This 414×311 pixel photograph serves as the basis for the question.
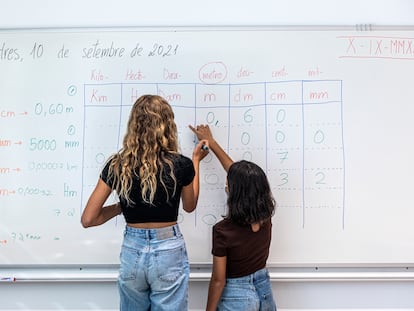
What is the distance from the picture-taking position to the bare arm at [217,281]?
1.23 metres

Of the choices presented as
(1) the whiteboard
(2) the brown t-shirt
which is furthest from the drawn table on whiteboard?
(2) the brown t-shirt

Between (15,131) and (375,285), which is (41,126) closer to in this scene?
(15,131)

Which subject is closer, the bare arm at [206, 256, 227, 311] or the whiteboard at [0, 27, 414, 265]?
the bare arm at [206, 256, 227, 311]

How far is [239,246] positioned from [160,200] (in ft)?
1.15

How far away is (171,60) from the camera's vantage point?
1518mm

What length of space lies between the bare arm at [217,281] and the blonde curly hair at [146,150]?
362 millimetres

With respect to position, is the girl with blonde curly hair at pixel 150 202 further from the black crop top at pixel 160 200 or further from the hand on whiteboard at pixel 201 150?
the hand on whiteboard at pixel 201 150

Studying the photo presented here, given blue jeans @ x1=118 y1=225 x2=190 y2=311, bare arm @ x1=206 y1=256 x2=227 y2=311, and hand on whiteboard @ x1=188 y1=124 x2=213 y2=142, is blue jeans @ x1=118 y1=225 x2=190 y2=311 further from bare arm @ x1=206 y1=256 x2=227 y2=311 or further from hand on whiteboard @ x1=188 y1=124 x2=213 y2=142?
hand on whiteboard @ x1=188 y1=124 x2=213 y2=142

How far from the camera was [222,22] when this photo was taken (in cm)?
156

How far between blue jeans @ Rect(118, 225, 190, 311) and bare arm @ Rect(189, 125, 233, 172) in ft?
1.30

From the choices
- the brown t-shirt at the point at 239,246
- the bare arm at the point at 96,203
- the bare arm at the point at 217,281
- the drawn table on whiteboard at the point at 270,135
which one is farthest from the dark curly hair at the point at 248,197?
the bare arm at the point at 96,203

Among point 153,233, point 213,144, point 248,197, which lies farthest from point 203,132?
point 153,233

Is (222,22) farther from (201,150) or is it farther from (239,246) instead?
(239,246)

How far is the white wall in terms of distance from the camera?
1.56m
